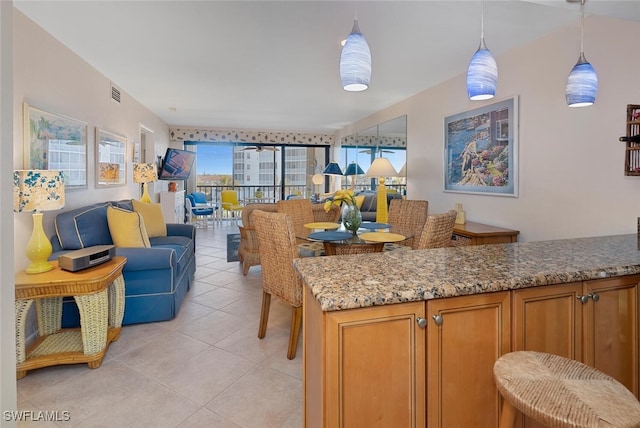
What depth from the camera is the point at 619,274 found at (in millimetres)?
1270

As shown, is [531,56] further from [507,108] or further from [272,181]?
[272,181]

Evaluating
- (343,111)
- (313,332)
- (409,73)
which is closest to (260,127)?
(343,111)

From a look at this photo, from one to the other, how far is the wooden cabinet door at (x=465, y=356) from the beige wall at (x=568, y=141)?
1767mm

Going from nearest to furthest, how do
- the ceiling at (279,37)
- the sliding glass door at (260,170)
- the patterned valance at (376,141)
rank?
the ceiling at (279,37), the patterned valance at (376,141), the sliding glass door at (260,170)

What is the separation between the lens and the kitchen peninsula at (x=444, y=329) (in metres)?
0.99

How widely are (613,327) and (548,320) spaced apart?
1.09 feet

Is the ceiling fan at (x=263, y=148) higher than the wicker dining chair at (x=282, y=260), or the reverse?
the ceiling fan at (x=263, y=148)

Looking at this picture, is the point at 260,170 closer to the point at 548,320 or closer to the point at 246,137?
the point at 246,137

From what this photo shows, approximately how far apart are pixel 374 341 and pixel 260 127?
7.42m

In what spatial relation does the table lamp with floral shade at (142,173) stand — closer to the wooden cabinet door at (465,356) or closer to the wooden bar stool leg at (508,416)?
the wooden cabinet door at (465,356)

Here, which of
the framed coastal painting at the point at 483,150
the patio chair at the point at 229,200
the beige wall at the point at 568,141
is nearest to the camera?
the beige wall at the point at 568,141

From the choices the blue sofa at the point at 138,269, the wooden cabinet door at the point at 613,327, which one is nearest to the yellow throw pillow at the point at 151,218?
the blue sofa at the point at 138,269

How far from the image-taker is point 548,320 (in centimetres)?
119

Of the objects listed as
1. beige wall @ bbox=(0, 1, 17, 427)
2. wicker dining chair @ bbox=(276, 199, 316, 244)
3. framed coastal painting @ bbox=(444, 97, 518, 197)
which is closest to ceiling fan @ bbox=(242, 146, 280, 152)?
wicker dining chair @ bbox=(276, 199, 316, 244)
